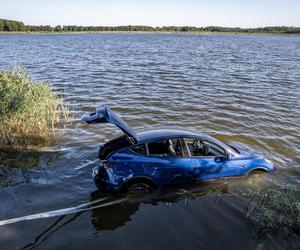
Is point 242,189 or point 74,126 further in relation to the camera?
point 74,126

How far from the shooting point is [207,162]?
9.26 m

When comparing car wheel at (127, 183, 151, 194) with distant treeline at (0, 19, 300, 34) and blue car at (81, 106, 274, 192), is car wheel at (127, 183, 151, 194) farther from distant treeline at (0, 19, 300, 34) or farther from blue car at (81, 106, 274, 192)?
distant treeline at (0, 19, 300, 34)

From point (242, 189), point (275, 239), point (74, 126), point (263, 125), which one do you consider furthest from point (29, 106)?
point (263, 125)

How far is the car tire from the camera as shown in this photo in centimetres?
880

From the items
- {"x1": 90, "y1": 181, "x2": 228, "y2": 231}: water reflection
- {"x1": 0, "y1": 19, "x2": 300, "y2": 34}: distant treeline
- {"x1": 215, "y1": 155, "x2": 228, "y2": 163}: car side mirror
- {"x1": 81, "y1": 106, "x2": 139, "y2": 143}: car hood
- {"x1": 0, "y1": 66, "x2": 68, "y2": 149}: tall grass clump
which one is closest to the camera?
{"x1": 90, "y1": 181, "x2": 228, "y2": 231}: water reflection

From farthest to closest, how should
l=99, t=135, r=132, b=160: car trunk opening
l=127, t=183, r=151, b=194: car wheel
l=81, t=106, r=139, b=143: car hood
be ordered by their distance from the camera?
l=99, t=135, r=132, b=160: car trunk opening < l=127, t=183, r=151, b=194: car wheel < l=81, t=106, r=139, b=143: car hood

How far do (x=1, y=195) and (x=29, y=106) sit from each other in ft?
13.4

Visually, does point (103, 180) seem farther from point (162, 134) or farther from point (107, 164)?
point (162, 134)

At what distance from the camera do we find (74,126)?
48.8 feet

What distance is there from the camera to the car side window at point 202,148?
9.44 metres

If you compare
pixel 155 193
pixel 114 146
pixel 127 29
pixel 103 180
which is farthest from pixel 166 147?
pixel 127 29

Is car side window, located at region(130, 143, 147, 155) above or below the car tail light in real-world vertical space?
above

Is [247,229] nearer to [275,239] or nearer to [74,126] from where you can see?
[275,239]

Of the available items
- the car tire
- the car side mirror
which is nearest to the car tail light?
the car tire
